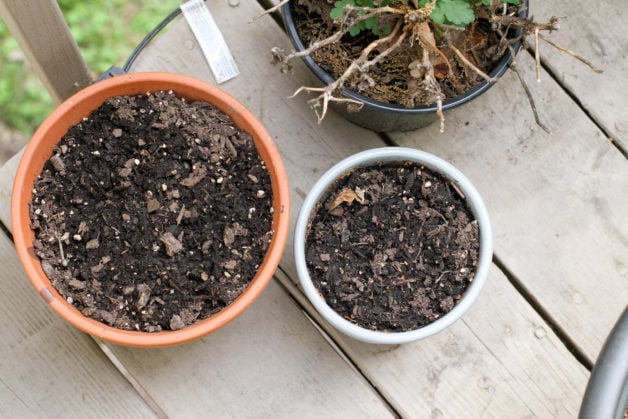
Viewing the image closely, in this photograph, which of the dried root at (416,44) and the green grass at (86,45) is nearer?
the dried root at (416,44)

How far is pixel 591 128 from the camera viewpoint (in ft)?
4.08

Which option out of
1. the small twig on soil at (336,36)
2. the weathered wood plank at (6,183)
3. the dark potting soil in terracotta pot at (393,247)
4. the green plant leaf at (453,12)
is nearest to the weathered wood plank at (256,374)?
the dark potting soil in terracotta pot at (393,247)

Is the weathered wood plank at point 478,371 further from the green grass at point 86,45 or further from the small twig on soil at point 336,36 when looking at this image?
the green grass at point 86,45

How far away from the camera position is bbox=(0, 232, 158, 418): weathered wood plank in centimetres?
115

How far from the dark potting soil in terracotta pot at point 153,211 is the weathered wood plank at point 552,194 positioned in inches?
13.1

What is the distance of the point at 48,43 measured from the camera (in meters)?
1.05

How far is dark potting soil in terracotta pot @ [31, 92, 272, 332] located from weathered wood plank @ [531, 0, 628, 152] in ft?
1.92

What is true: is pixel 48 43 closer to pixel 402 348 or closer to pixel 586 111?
pixel 402 348

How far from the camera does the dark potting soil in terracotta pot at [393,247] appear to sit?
43.4 inches

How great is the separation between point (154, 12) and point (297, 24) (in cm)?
56

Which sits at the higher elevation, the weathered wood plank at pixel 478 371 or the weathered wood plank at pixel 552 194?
the weathered wood plank at pixel 552 194

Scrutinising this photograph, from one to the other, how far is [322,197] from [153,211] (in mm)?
261

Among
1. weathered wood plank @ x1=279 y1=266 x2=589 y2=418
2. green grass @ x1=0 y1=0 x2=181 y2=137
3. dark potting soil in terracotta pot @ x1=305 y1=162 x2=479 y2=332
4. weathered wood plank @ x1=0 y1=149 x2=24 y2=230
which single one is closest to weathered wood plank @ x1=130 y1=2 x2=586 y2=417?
weathered wood plank @ x1=279 y1=266 x2=589 y2=418

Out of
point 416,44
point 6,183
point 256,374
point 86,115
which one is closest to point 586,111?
point 416,44
